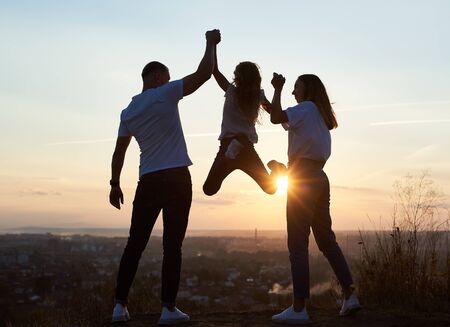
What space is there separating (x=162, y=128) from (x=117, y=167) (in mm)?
586

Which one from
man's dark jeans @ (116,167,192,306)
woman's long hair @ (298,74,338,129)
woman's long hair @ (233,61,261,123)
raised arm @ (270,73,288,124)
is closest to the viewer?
man's dark jeans @ (116,167,192,306)

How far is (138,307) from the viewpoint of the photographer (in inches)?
263

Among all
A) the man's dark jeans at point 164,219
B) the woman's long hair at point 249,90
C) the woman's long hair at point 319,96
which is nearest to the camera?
the man's dark jeans at point 164,219

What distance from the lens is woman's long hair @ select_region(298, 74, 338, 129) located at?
16.6ft

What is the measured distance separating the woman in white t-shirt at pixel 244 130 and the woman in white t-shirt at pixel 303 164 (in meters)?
0.28

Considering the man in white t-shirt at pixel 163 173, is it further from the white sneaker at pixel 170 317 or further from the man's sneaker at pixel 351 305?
the man's sneaker at pixel 351 305

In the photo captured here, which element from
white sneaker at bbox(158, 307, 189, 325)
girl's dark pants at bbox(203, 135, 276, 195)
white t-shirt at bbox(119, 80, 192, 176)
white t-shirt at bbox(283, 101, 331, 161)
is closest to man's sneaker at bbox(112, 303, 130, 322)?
white sneaker at bbox(158, 307, 189, 325)

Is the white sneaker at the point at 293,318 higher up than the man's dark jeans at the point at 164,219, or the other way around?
the man's dark jeans at the point at 164,219

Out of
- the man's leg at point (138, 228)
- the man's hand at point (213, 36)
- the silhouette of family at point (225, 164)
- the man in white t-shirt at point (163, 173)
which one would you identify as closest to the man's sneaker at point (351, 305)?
the silhouette of family at point (225, 164)

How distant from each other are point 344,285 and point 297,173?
3.76ft

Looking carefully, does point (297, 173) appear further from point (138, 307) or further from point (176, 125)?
point (138, 307)

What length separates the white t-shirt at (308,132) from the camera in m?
4.87

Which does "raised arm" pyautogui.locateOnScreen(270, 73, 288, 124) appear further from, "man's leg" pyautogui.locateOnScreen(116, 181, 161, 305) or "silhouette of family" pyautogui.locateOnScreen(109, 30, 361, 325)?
"man's leg" pyautogui.locateOnScreen(116, 181, 161, 305)

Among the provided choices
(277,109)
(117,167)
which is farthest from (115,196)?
(277,109)
